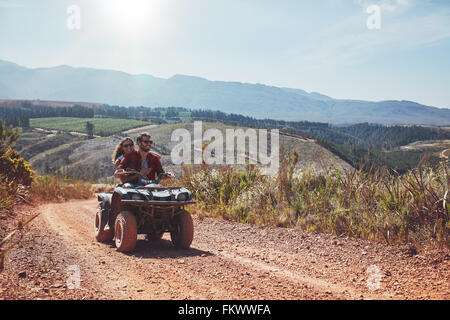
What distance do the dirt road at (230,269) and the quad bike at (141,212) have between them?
0.87 ft

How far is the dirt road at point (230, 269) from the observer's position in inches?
161

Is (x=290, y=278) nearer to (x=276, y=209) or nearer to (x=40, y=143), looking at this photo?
(x=276, y=209)

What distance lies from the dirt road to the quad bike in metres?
0.26

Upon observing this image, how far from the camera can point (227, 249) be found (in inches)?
259

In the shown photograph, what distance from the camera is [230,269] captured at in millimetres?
5098

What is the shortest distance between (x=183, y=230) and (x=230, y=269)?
1.43 m

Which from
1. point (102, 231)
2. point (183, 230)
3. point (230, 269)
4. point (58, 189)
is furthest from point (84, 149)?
point (230, 269)

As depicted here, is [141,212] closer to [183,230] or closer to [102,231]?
[183,230]

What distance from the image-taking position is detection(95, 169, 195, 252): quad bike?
5879 millimetres

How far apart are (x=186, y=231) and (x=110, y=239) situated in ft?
5.50

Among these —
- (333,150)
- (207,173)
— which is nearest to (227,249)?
(207,173)
